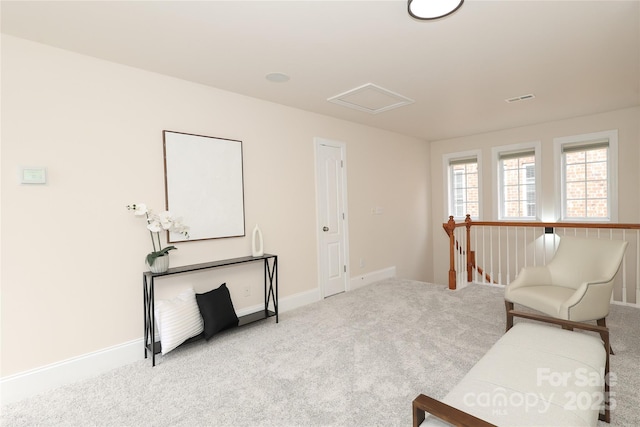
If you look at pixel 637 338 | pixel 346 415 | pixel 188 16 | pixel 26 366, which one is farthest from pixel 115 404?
pixel 637 338

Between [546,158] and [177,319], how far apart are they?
18.7ft

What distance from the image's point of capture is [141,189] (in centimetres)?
283

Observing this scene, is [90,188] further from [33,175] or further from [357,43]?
[357,43]

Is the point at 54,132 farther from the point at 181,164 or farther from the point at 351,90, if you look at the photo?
the point at 351,90

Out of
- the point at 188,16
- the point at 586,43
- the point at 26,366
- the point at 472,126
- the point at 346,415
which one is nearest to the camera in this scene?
the point at 346,415

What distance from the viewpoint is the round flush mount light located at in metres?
3.04

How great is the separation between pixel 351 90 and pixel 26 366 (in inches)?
141

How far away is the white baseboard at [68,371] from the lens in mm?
2236

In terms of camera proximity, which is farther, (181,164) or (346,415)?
(181,164)

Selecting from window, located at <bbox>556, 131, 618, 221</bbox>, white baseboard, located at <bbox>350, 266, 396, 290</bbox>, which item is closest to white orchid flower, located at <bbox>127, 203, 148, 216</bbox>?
white baseboard, located at <bbox>350, 266, 396, 290</bbox>

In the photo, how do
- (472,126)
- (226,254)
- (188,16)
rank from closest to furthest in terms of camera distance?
(188,16)
(226,254)
(472,126)

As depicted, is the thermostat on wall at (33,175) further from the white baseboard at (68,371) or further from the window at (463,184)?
the window at (463,184)

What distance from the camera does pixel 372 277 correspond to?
512 cm

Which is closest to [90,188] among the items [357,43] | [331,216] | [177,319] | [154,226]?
[154,226]
